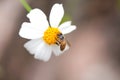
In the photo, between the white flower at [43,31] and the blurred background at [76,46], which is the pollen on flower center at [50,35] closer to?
the white flower at [43,31]

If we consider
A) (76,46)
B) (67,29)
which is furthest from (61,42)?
(76,46)

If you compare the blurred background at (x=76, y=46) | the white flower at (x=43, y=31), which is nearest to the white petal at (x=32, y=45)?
the white flower at (x=43, y=31)

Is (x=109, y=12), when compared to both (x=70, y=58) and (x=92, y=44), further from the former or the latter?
(x=70, y=58)

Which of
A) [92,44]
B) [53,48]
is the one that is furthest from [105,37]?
[53,48]

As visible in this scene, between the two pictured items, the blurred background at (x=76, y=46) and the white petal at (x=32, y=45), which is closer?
the white petal at (x=32, y=45)

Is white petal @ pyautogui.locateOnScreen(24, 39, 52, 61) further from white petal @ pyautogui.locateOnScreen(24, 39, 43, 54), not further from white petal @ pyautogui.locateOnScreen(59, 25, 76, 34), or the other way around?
white petal @ pyautogui.locateOnScreen(59, 25, 76, 34)

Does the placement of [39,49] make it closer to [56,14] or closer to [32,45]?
[32,45]
